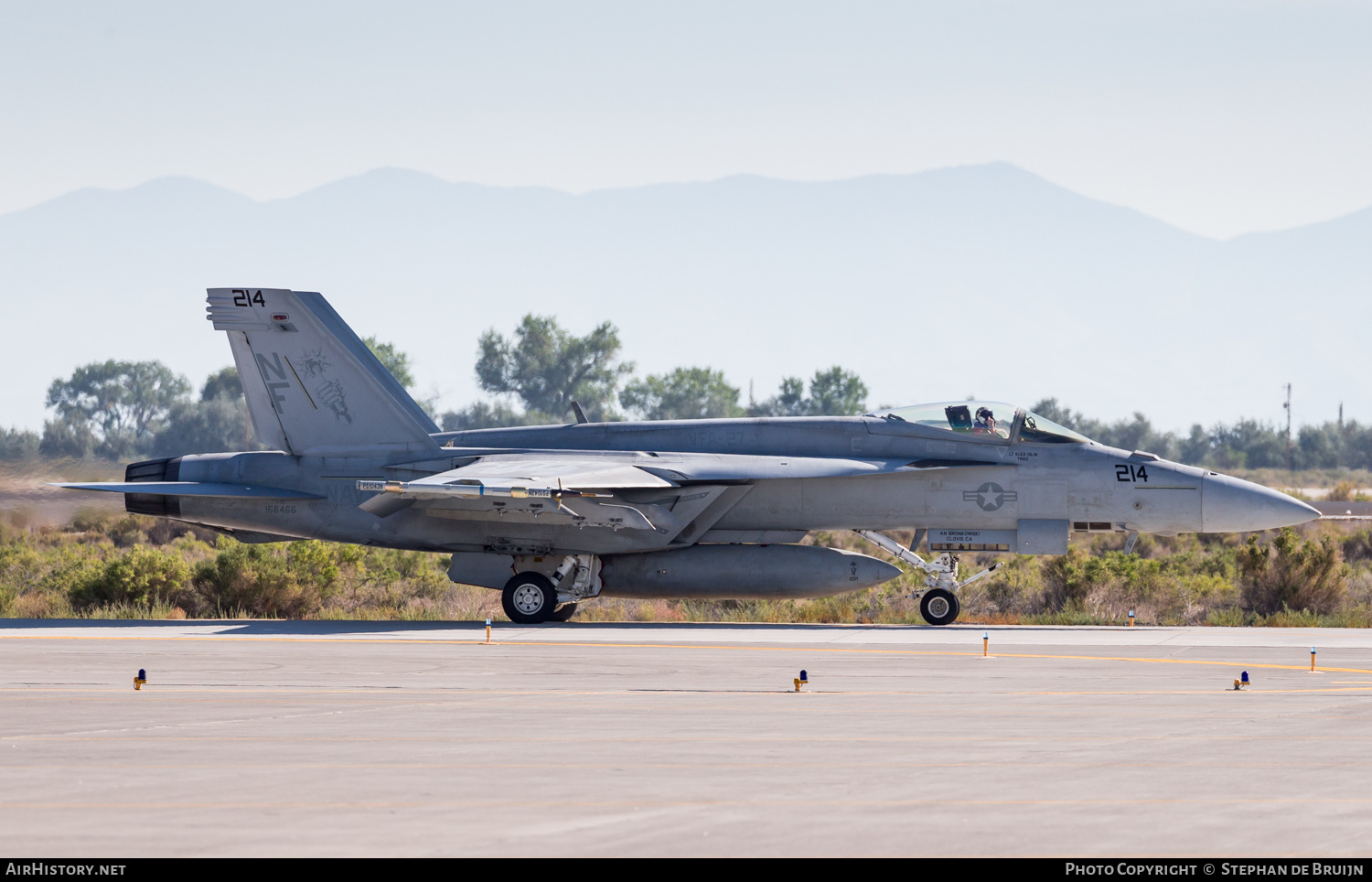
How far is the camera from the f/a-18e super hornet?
67.7 ft

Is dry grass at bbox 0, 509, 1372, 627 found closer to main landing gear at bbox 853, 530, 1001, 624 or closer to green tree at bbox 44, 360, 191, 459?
main landing gear at bbox 853, 530, 1001, 624

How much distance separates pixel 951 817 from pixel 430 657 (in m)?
9.30

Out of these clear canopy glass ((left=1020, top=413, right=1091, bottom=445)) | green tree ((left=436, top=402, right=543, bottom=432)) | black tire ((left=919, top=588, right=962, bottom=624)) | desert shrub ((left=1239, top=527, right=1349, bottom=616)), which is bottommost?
black tire ((left=919, top=588, right=962, bottom=624))

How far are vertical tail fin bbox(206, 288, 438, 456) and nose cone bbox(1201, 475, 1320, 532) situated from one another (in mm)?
11636

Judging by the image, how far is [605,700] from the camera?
12.1 m

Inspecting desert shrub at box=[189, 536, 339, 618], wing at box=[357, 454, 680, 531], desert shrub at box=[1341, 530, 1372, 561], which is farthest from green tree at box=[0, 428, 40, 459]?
desert shrub at box=[1341, 530, 1372, 561]

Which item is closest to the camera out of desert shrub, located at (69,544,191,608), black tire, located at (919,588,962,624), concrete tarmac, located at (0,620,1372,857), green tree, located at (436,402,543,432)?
concrete tarmac, located at (0,620,1372,857)

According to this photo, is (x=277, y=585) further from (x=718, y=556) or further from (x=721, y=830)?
(x=721, y=830)

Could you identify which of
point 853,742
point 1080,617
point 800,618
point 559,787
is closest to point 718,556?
point 800,618

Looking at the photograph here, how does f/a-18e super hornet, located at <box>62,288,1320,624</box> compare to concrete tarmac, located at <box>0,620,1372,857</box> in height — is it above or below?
above

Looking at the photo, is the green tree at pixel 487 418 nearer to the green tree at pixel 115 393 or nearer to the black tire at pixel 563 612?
the green tree at pixel 115 393

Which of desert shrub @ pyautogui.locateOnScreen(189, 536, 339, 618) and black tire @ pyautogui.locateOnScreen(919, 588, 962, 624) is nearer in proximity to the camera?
black tire @ pyautogui.locateOnScreen(919, 588, 962, 624)

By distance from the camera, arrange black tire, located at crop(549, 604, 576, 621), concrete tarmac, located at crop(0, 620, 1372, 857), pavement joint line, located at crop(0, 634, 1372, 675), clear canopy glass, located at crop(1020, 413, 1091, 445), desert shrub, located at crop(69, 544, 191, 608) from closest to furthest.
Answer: concrete tarmac, located at crop(0, 620, 1372, 857) → pavement joint line, located at crop(0, 634, 1372, 675) → clear canopy glass, located at crop(1020, 413, 1091, 445) → black tire, located at crop(549, 604, 576, 621) → desert shrub, located at crop(69, 544, 191, 608)

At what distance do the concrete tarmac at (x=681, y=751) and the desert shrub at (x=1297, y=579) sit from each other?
6.64 metres
